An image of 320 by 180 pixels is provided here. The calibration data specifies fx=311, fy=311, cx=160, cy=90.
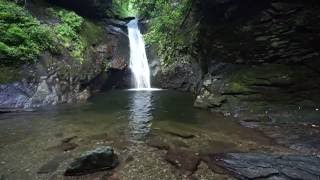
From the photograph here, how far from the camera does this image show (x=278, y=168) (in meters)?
4.95

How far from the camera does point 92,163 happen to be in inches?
196

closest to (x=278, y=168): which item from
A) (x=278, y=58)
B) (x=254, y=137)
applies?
(x=254, y=137)

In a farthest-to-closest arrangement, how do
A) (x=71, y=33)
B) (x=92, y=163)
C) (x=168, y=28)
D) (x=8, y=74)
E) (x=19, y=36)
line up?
(x=168, y=28), (x=71, y=33), (x=19, y=36), (x=8, y=74), (x=92, y=163)

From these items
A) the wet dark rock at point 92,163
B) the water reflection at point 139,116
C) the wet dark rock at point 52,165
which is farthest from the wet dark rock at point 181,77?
the wet dark rock at point 92,163

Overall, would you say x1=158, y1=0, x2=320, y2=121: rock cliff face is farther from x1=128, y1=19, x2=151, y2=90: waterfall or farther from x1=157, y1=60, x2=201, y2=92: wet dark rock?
x1=128, y1=19, x2=151, y2=90: waterfall

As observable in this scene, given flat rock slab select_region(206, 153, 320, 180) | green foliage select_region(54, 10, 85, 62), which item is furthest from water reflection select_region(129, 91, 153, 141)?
green foliage select_region(54, 10, 85, 62)

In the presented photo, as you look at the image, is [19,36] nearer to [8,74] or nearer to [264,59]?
[8,74]

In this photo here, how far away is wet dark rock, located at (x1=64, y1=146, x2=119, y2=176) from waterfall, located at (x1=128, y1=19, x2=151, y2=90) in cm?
1123

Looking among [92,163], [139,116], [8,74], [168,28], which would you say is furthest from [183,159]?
[168,28]

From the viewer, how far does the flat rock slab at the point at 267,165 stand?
4730mm

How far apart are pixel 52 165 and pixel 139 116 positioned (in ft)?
13.1

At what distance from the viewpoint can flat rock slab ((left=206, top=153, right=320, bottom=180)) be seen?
4.73 metres

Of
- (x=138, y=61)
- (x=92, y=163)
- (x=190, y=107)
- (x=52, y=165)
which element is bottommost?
(x=52, y=165)

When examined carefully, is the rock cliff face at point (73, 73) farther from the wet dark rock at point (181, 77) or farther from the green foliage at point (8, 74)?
the wet dark rock at point (181, 77)
